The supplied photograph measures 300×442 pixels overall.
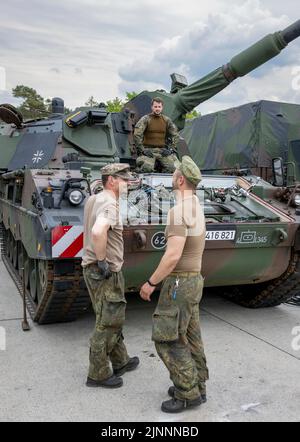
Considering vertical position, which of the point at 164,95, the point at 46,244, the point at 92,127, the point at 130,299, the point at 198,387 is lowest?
the point at 130,299

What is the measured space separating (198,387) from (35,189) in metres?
2.48

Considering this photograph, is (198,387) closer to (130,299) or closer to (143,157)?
(130,299)

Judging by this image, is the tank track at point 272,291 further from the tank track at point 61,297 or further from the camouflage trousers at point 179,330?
the camouflage trousers at point 179,330

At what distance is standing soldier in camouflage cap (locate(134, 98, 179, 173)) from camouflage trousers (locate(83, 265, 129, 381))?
9.81ft

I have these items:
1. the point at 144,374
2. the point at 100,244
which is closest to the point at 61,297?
the point at 144,374

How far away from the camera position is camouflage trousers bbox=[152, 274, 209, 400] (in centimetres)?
327

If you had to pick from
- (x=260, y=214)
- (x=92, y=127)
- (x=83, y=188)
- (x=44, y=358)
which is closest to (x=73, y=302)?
(x=44, y=358)

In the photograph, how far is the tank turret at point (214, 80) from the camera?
6.04m

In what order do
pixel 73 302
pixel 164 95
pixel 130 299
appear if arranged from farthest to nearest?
1. pixel 164 95
2. pixel 130 299
3. pixel 73 302

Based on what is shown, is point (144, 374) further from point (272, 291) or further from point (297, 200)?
point (297, 200)

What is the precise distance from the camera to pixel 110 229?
3.59 m

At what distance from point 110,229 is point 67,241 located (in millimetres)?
883

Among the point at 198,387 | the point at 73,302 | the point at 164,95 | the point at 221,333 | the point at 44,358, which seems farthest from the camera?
the point at 164,95

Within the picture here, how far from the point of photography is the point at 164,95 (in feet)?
24.3
